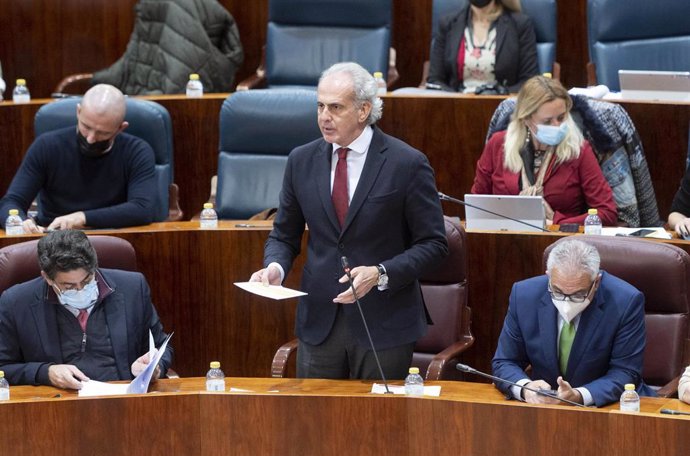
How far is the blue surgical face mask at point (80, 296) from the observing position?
326 cm

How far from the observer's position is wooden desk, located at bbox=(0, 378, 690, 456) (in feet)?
9.30

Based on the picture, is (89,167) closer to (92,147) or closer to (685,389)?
(92,147)

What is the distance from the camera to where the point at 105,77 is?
567cm

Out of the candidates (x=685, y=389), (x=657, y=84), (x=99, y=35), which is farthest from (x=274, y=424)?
(x=99, y=35)

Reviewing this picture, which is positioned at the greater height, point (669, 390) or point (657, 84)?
point (657, 84)

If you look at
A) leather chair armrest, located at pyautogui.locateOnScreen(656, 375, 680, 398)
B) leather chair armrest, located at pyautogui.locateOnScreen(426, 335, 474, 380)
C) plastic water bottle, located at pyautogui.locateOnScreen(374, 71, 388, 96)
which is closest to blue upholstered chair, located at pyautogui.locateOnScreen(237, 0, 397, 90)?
plastic water bottle, located at pyautogui.locateOnScreen(374, 71, 388, 96)

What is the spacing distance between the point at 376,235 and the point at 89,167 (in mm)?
1471

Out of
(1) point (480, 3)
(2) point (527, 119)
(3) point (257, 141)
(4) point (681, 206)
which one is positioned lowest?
(4) point (681, 206)

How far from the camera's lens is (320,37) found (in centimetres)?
573

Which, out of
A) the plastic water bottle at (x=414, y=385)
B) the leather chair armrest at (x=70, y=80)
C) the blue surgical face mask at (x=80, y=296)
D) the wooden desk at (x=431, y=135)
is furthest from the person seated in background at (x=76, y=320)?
the leather chair armrest at (x=70, y=80)

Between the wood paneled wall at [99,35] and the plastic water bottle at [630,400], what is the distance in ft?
11.1

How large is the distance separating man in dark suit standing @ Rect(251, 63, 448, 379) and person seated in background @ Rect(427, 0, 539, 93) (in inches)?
84.4

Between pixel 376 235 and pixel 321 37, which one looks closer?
pixel 376 235

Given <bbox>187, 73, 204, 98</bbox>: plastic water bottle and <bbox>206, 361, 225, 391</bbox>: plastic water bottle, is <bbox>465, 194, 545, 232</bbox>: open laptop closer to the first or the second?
<bbox>206, 361, 225, 391</bbox>: plastic water bottle
